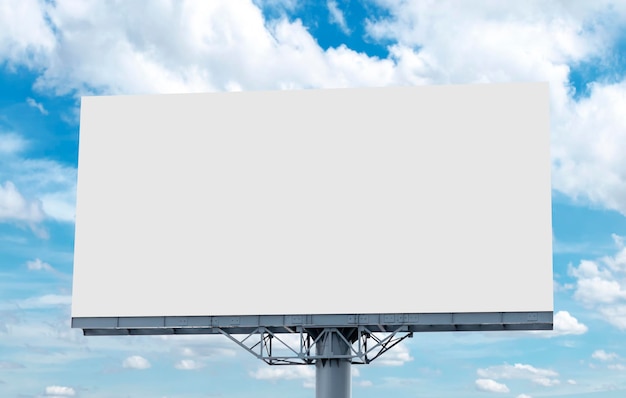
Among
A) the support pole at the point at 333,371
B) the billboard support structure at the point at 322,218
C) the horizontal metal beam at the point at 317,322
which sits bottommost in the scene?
the support pole at the point at 333,371

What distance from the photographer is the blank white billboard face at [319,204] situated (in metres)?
25.4

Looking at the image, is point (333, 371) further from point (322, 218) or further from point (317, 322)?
point (322, 218)

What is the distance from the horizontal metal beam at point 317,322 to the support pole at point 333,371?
1.61ft

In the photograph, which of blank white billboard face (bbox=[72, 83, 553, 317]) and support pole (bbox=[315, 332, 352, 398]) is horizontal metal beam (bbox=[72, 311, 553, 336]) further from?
support pole (bbox=[315, 332, 352, 398])

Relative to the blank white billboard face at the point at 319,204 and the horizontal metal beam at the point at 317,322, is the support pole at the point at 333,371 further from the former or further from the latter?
the blank white billboard face at the point at 319,204

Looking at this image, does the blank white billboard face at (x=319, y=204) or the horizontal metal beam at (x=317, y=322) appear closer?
the horizontal metal beam at (x=317, y=322)

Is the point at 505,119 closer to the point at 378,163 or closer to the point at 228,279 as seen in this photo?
the point at 378,163

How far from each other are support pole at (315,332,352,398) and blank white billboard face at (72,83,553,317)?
81 centimetres

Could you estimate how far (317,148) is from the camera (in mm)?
26406

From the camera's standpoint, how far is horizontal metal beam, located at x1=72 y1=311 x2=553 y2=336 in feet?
82.8

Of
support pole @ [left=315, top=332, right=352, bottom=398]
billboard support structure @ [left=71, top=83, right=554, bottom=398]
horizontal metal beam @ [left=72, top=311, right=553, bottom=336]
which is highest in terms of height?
billboard support structure @ [left=71, top=83, right=554, bottom=398]

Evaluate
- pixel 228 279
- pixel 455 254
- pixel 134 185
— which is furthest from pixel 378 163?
pixel 134 185

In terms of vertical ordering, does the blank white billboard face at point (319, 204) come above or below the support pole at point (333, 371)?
above

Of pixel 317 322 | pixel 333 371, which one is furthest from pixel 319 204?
pixel 333 371
